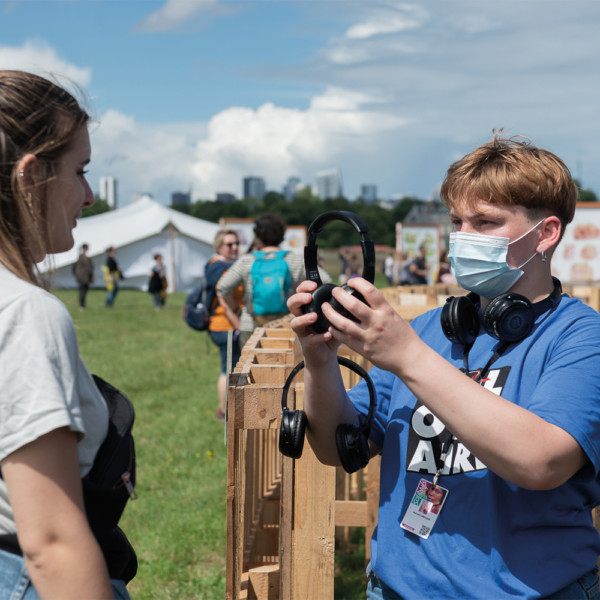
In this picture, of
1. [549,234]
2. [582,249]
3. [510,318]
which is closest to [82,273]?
[582,249]

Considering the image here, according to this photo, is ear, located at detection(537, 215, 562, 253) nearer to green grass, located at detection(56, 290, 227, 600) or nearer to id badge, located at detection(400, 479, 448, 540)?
id badge, located at detection(400, 479, 448, 540)

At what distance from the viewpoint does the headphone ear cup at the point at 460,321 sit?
1975mm

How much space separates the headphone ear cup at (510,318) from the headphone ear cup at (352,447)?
46cm

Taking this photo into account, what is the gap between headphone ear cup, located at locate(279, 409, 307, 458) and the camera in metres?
2.01

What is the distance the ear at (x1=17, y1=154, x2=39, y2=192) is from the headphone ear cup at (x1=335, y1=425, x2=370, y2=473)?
3.39ft

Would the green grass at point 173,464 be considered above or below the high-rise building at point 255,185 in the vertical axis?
below

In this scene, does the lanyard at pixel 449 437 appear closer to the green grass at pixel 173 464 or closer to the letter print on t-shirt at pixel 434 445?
the letter print on t-shirt at pixel 434 445

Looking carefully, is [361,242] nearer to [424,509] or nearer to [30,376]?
[424,509]

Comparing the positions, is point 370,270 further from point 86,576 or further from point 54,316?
point 86,576

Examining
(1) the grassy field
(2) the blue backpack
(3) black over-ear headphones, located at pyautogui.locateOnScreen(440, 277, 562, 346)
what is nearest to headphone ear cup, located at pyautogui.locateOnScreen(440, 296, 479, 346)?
(3) black over-ear headphones, located at pyautogui.locateOnScreen(440, 277, 562, 346)

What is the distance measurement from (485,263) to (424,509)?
699 millimetres

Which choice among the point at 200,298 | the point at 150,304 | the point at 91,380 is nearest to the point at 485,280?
the point at 91,380

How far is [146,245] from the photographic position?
3222 cm

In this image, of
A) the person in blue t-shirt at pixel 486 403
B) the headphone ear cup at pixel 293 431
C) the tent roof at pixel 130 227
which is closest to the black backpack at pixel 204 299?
the person in blue t-shirt at pixel 486 403
